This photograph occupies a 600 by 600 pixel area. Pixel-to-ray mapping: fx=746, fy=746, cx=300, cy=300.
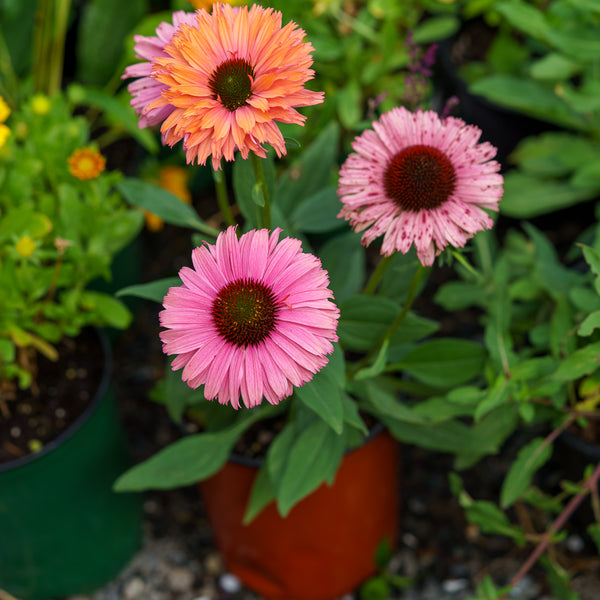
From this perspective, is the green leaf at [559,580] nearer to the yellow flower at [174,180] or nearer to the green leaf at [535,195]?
the green leaf at [535,195]

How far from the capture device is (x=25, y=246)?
31.3 inches

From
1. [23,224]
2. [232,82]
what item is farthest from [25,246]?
Answer: [232,82]

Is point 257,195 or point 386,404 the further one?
point 386,404

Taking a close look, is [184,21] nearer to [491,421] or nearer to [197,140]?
[197,140]

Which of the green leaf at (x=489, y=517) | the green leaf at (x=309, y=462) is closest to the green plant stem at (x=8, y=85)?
the green leaf at (x=309, y=462)

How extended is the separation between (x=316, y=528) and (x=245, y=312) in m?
0.58

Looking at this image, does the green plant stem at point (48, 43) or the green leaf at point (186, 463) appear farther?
the green plant stem at point (48, 43)

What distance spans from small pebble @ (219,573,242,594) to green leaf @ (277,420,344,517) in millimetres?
485

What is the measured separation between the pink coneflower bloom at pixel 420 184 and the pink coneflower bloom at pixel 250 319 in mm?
98

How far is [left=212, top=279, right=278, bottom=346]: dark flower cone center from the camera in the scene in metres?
0.55

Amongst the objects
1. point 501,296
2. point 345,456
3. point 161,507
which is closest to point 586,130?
point 501,296

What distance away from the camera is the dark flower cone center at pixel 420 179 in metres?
0.61

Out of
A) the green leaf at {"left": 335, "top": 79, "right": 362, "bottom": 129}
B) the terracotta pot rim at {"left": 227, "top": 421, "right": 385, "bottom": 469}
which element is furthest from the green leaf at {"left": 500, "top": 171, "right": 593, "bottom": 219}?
the terracotta pot rim at {"left": 227, "top": 421, "right": 385, "bottom": 469}

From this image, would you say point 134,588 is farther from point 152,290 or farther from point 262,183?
point 262,183
